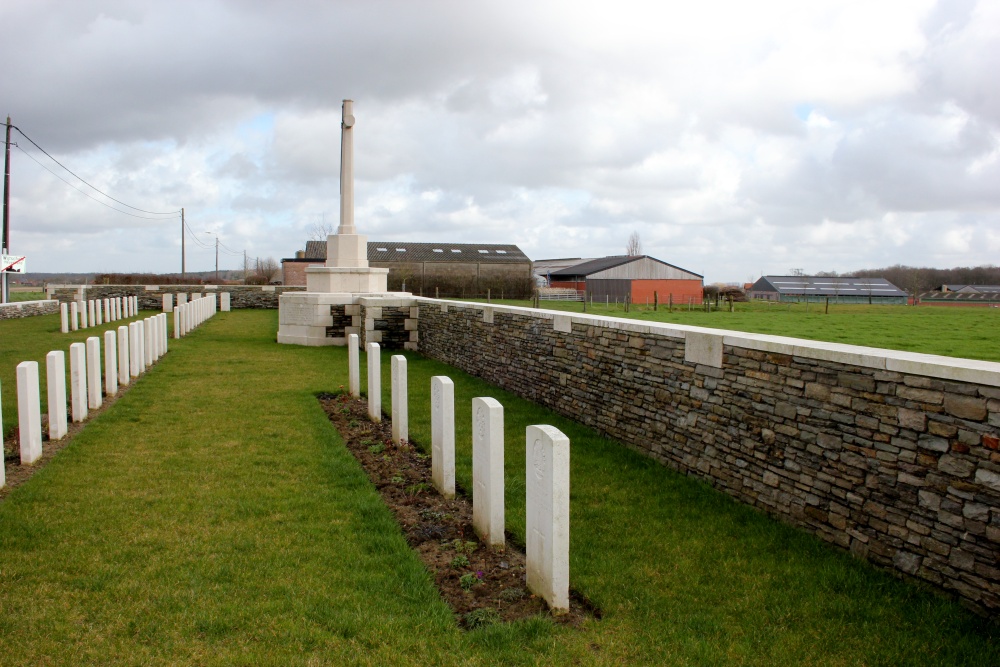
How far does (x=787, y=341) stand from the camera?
4684 mm

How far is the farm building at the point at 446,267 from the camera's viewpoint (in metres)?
42.1

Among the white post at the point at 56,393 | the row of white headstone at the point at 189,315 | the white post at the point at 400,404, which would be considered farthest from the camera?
the row of white headstone at the point at 189,315

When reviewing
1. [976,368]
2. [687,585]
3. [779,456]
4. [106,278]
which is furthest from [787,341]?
[106,278]

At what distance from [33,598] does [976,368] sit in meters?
4.68

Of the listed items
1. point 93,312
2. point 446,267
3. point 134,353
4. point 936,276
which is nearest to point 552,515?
point 134,353

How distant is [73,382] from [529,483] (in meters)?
5.80

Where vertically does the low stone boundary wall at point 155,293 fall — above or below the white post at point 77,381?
above

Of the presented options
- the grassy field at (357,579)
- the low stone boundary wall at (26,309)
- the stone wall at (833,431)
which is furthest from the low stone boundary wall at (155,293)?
the stone wall at (833,431)

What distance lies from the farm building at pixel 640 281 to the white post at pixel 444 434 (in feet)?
137

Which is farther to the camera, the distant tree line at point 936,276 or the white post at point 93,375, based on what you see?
the distant tree line at point 936,276

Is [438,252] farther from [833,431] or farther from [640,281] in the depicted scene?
[833,431]

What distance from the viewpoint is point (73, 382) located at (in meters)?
7.16

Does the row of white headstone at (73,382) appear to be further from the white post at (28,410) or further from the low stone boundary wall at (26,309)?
the low stone boundary wall at (26,309)

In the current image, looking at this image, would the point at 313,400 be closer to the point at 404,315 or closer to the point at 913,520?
the point at 404,315
